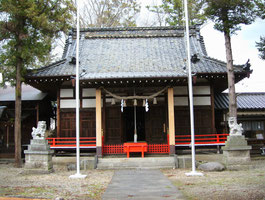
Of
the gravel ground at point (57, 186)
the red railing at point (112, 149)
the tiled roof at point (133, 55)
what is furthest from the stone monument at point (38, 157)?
the tiled roof at point (133, 55)

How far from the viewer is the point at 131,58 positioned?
53.0 ft

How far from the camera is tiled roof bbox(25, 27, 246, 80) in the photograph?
13938 millimetres

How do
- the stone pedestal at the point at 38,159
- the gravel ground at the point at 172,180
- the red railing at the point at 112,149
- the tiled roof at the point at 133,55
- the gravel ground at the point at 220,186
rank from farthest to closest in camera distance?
the red railing at the point at 112,149 → the tiled roof at the point at 133,55 → the stone pedestal at the point at 38,159 → the gravel ground at the point at 172,180 → the gravel ground at the point at 220,186

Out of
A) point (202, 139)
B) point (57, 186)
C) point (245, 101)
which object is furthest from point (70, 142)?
point (245, 101)

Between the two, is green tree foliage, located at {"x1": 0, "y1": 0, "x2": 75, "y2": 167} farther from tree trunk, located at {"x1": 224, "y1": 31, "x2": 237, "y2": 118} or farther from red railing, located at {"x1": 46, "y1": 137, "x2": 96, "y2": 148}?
tree trunk, located at {"x1": 224, "y1": 31, "x2": 237, "y2": 118}

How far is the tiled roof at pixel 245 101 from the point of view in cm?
1650

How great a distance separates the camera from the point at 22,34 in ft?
43.6

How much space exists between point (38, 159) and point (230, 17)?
1085cm

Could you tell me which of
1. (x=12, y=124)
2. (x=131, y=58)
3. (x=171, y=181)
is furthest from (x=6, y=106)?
(x=171, y=181)

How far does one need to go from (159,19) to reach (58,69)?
1556 centimetres

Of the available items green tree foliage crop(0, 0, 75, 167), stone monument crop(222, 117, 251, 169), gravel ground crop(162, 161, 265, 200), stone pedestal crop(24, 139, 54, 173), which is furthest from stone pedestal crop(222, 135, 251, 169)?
green tree foliage crop(0, 0, 75, 167)

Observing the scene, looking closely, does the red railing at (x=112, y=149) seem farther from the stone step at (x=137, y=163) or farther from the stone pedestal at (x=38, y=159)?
the stone pedestal at (x=38, y=159)

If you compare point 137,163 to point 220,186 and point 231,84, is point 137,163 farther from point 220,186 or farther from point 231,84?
point 231,84

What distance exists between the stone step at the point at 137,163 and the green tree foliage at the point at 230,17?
3893 mm
